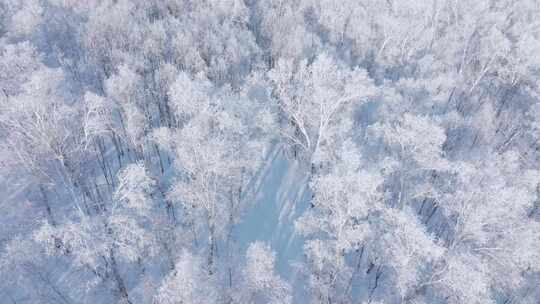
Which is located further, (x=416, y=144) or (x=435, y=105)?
(x=435, y=105)

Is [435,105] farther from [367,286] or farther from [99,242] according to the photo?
[99,242]

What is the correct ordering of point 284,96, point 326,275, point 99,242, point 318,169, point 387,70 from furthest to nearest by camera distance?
point 387,70, point 318,169, point 284,96, point 326,275, point 99,242

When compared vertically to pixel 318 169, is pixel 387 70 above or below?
above

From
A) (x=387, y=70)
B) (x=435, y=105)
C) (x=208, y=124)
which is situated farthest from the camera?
(x=387, y=70)

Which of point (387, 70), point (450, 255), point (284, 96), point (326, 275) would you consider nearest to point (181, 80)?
point (284, 96)

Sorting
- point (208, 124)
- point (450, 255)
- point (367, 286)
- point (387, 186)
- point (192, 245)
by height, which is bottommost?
point (367, 286)

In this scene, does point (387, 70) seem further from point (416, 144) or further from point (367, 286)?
point (367, 286)
